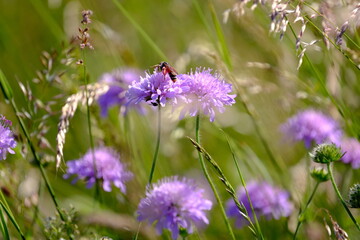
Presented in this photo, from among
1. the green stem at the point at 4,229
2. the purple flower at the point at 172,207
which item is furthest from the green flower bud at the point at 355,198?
the green stem at the point at 4,229

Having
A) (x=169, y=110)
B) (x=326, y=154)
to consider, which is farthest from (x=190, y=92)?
(x=326, y=154)

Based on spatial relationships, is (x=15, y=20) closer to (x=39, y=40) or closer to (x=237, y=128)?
(x=39, y=40)

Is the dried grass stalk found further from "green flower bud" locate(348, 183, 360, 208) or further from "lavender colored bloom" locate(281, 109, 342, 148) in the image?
"lavender colored bloom" locate(281, 109, 342, 148)

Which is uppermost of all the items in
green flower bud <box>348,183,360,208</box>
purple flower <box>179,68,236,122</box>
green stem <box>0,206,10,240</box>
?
purple flower <box>179,68,236,122</box>

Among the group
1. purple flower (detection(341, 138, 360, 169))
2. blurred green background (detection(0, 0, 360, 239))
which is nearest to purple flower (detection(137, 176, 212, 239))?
blurred green background (detection(0, 0, 360, 239))

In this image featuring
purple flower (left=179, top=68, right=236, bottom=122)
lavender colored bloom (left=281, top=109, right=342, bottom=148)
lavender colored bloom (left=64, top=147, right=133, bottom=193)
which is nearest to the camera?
purple flower (left=179, top=68, right=236, bottom=122)

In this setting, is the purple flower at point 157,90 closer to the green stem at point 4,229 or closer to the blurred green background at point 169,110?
the blurred green background at point 169,110
